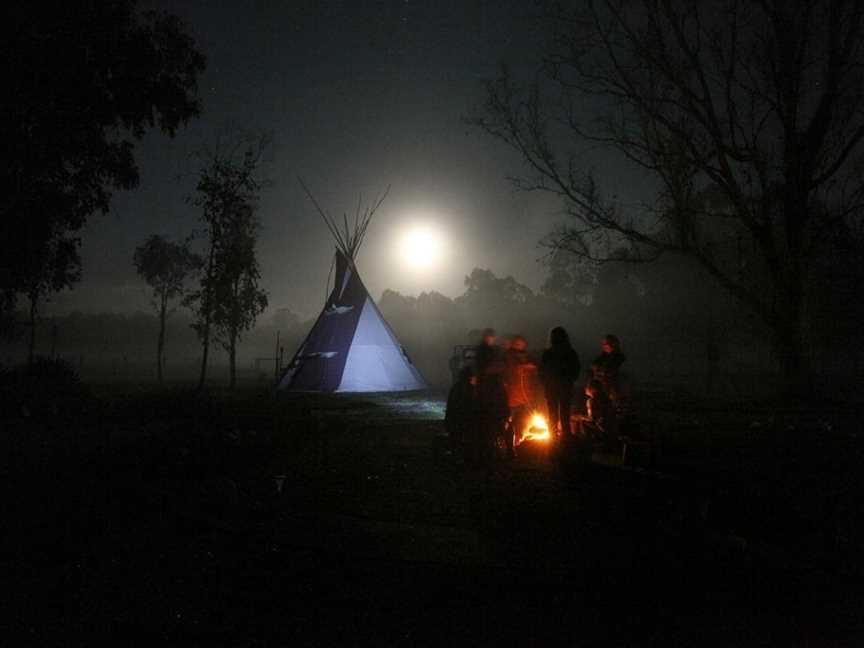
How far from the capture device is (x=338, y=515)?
682 cm

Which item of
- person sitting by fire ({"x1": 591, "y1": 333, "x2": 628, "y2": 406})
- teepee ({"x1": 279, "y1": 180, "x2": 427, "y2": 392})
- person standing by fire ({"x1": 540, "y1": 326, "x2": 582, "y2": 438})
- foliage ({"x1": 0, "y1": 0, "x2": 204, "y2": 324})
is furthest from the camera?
teepee ({"x1": 279, "y1": 180, "x2": 427, "y2": 392})

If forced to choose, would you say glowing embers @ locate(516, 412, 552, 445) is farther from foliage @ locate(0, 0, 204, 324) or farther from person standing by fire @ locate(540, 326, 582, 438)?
foliage @ locate(0, 0, 204, 324)

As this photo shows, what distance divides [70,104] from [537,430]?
1487 cm

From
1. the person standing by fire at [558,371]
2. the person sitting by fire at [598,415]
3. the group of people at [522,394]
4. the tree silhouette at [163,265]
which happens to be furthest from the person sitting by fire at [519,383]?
the tree silhouette at [163,265]

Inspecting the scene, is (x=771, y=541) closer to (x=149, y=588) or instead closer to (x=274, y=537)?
(x=274, y=537)

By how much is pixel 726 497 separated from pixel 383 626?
443 cm

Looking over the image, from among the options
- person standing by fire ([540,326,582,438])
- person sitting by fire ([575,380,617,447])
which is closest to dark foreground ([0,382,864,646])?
person sitting by fire ([575,380,617,447])

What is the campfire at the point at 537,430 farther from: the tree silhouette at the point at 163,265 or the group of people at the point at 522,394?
the tree silhouette at the point at 163,265

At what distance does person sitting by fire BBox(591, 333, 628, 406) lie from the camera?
10789mm

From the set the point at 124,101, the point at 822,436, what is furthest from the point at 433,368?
the point at 822,436

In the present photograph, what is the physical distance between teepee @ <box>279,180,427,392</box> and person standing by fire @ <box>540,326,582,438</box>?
1738 cm

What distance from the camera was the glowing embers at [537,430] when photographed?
11.5 m

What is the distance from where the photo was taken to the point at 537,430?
11.7 meters

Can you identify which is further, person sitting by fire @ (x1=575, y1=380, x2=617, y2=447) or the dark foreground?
person sitting by fire @ (x1=575, y1=380, x2=617, y2=447)
